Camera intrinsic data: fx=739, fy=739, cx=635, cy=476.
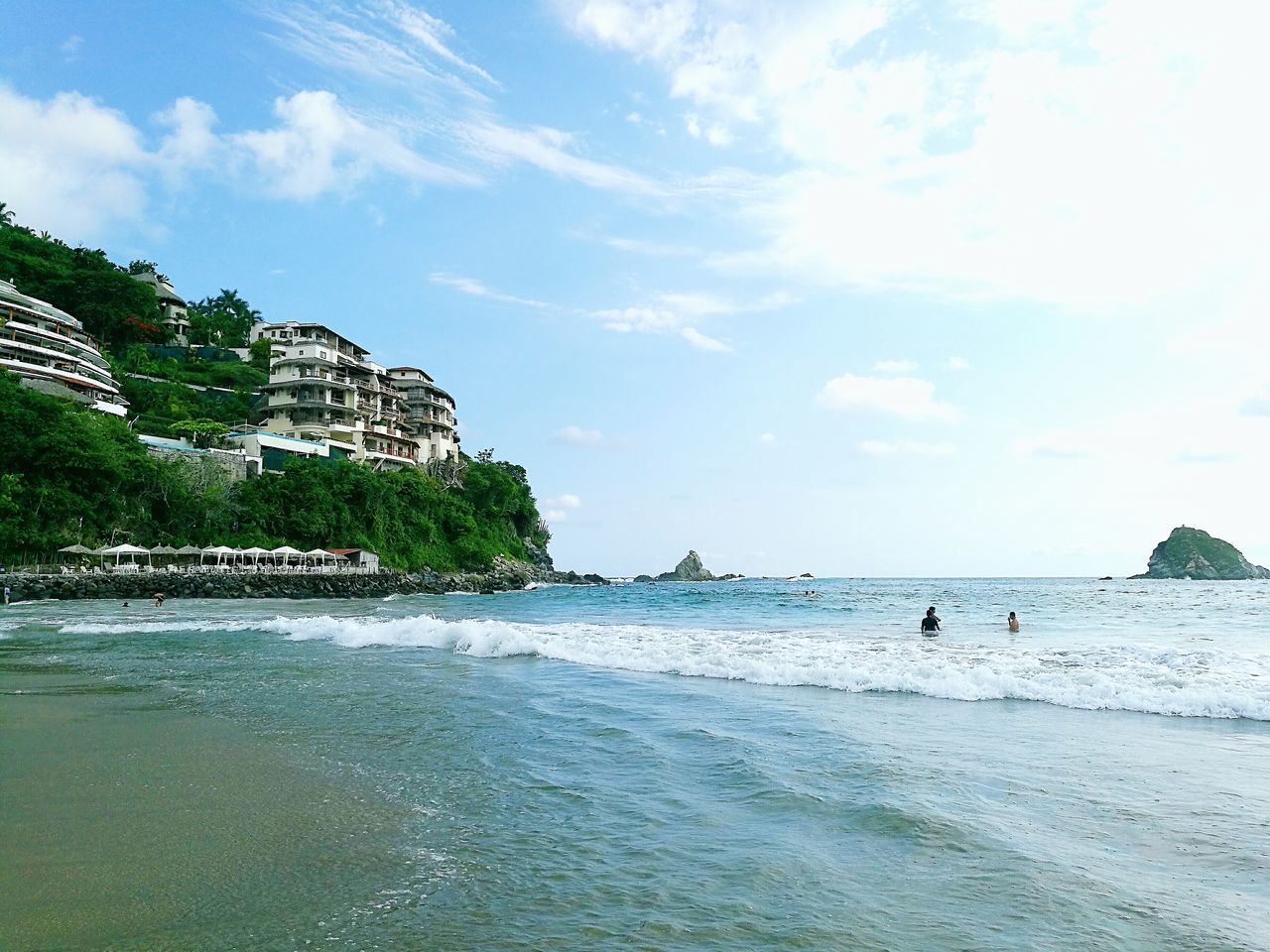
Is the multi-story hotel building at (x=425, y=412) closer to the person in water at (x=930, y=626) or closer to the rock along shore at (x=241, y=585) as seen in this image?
the rock along shore at (x=241, y=585)

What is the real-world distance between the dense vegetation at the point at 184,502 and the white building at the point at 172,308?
39.7 m

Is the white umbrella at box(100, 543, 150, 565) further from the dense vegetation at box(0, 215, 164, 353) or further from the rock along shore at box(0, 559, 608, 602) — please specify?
the dense vegetation at box(0, 215, 164, 353)

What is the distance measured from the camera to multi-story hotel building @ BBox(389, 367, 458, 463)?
88500mm

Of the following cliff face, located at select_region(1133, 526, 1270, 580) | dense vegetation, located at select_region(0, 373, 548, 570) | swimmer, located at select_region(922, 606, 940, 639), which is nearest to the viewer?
swimmer, located at select_region(922, 606, 940, 639)

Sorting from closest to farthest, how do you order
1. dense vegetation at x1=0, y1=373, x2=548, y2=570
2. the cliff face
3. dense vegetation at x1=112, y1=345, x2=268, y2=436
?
1. dense vegetation at x1=0, y1=373, x2=548, y2=570
2. dense vegetation at x1=112, y1=345, x2=268, y2=436
3. the cliff face

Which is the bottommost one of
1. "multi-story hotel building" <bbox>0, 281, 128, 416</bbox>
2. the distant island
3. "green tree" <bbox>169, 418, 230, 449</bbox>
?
the distant island

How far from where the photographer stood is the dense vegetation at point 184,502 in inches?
1727

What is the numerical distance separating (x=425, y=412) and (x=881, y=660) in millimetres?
80175

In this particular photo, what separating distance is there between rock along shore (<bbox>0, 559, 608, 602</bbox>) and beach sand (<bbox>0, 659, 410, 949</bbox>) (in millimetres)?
38108

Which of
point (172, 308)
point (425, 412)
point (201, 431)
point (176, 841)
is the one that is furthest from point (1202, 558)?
point (172, 308)

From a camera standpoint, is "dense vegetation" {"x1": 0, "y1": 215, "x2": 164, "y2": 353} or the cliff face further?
the cliff face

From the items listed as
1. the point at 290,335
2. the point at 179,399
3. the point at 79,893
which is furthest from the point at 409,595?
the point at 79,893

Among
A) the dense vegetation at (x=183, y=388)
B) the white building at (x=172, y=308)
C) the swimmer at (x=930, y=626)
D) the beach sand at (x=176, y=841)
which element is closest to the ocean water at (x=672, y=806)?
the beach sand at (x=176, y=841)

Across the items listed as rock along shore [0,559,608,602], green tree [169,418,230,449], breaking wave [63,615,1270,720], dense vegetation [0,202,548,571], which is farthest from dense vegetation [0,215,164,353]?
breaking wave [63,615,1270,720]
